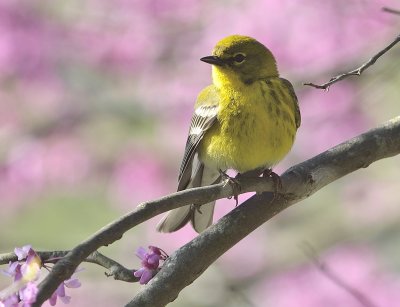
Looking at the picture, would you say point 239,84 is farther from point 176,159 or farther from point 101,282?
point 176,159

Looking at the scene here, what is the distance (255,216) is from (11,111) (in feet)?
12.9

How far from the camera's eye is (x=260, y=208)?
7.28 feet

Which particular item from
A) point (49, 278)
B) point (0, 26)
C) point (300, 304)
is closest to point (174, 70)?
point (0, 26)

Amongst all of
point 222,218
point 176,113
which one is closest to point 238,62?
point 222,218

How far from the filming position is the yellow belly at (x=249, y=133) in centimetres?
283

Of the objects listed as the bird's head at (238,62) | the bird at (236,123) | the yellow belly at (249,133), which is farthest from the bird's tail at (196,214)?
the bird's head at (238,62)

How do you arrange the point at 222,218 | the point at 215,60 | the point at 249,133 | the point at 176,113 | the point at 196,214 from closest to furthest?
the point at 222,218, the point at 249,133, the point at 196,214, the point at 215,60, the point at 176,113

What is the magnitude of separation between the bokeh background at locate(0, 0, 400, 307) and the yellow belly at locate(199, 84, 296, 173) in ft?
6.56

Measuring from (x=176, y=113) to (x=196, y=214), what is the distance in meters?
2.70

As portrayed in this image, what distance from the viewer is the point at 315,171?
228 centimetres

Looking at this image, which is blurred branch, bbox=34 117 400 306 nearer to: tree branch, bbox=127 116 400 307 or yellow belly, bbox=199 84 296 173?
tree branch, bbox=127 116 400 307

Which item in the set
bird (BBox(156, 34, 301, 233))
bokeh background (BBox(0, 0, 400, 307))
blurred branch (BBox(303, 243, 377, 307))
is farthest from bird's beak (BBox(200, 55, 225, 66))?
bokeh background (BBox(0, 0, 400, 307))

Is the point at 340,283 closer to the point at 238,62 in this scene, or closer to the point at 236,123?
the point at 236,123

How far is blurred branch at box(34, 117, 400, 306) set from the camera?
1.68 m
